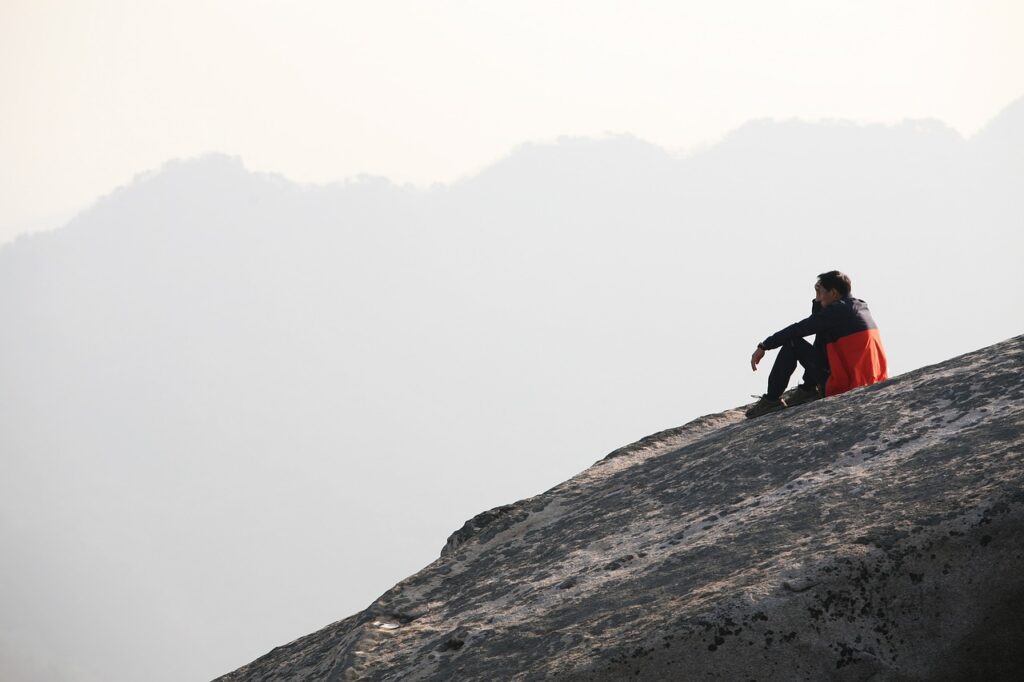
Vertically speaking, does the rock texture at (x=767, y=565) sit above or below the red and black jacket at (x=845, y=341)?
below

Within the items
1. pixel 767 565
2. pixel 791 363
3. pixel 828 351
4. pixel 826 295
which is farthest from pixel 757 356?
pixel 767 565

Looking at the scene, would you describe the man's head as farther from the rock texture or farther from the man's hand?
the rock texture

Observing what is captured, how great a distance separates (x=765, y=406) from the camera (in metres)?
12.4

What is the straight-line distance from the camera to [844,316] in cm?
1222

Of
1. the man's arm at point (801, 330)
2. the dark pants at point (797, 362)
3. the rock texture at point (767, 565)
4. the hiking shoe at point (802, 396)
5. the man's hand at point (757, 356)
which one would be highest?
the man's arm at point (801, 330)

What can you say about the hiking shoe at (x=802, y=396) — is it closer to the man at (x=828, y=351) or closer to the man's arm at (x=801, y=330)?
the man at (x=828, y=351)

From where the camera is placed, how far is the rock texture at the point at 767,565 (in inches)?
265

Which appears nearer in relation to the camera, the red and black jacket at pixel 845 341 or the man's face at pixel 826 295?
the red and black jacket at pixel 845 341

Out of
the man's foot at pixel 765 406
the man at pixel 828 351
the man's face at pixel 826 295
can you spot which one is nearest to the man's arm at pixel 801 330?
the man at pixel 828 351

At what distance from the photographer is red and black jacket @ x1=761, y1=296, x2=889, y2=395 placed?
38.8 ft

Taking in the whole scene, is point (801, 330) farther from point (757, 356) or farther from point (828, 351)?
point (757, 356)

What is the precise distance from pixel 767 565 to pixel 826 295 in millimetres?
6195

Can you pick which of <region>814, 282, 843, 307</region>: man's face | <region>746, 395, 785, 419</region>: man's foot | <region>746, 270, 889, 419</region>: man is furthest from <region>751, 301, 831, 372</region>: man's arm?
<region>746, 395, 785, 419</region>: man's foot

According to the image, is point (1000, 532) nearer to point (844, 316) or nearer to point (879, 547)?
point (879, 547)
